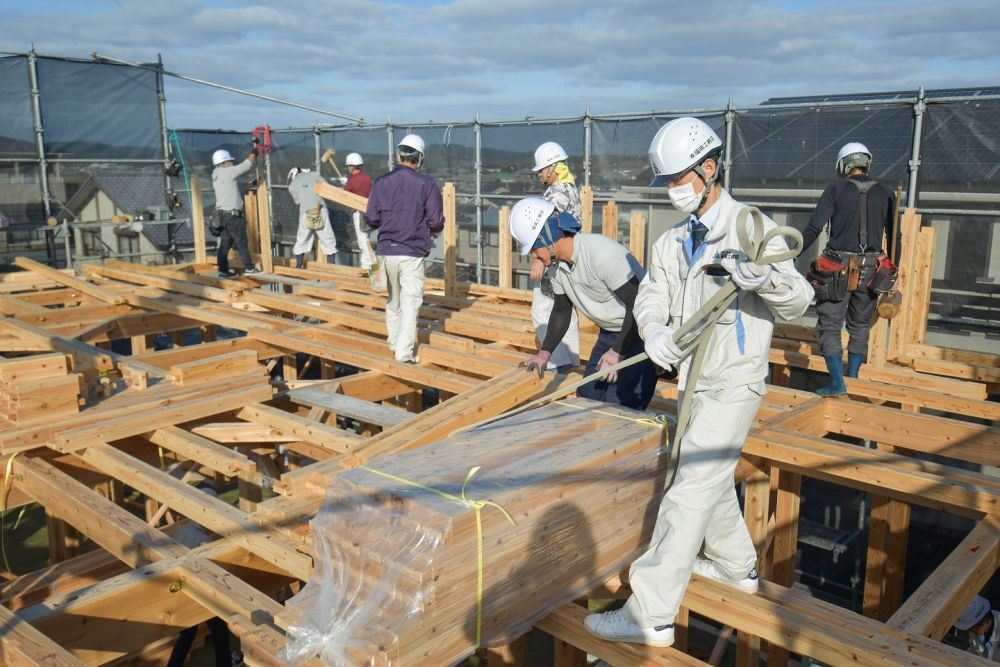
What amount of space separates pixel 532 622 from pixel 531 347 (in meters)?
3.98

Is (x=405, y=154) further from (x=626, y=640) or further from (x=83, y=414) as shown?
(x=626, y=640)

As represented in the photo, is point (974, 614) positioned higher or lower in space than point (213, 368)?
lower

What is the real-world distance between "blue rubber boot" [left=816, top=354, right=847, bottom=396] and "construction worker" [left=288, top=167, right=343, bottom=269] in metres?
8.32

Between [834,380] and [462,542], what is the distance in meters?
3.68

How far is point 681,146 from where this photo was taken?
3.07 metres

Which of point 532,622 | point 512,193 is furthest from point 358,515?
point 512,193

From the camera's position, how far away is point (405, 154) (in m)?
6.42

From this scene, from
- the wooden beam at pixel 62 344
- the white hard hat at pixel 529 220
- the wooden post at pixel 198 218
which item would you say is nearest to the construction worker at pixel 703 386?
the white hard hat at pixel 529 220

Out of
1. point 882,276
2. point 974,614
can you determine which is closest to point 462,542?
point 882,276

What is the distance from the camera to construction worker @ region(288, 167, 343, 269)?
1205cm

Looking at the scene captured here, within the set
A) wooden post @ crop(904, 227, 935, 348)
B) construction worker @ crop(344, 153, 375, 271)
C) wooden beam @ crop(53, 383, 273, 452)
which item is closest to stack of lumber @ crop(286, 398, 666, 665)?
wooden beam @ crop(53, 383, 273, 452)

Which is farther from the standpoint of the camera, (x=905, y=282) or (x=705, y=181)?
(x=905, y=282)

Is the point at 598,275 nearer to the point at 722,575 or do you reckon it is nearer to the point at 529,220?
the point at 529,220

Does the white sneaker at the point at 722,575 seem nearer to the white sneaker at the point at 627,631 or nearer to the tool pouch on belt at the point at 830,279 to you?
the white sneaker at the point at 627,631
